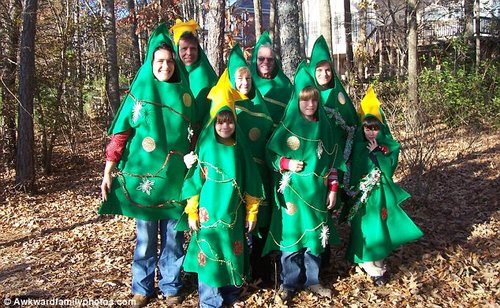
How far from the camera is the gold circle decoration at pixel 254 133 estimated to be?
154 inches

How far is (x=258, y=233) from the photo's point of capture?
3.91 meters

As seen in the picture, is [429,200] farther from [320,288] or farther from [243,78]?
[243,78]

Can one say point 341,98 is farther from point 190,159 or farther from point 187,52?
point 190,159

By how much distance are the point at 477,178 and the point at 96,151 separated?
8555mm

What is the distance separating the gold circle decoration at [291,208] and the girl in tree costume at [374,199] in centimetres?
66

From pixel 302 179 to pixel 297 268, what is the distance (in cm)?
77

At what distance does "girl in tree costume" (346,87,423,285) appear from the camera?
4.04 metres

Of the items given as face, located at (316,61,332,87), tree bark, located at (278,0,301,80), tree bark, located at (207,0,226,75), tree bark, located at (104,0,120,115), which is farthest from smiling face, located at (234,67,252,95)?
tree bark, located at (104,0,120,115)

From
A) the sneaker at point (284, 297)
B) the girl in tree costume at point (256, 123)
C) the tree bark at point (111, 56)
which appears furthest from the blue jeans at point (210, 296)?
the tree bark at point (111, 56)

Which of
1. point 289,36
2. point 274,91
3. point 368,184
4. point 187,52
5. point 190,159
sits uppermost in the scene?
point 289,36

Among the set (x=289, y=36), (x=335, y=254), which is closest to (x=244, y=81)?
(x=335, y=254)

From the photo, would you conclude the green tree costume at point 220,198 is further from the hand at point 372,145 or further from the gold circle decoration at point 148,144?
the hand at point 372,145

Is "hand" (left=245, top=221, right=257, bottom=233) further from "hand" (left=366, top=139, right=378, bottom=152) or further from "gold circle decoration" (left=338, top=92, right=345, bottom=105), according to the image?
"gold circle decoration" (left=338, top=92, right=345, bottom=105)

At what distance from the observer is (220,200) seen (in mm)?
3467
